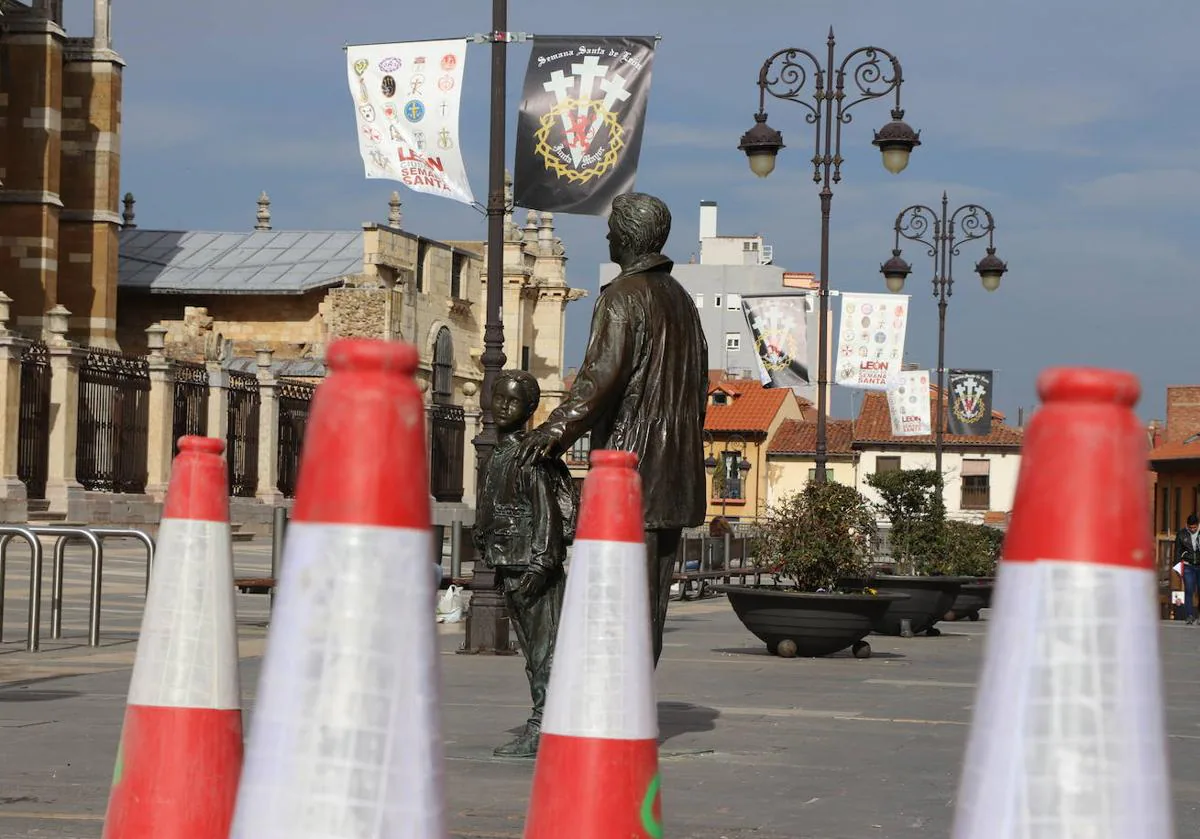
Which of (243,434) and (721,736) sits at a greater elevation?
(243,434)

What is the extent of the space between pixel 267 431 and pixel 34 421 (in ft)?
31.4

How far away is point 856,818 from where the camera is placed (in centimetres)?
680

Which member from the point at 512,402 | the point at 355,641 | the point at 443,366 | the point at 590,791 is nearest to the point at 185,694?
the point at 590,791

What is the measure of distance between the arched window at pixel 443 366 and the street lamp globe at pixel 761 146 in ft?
133

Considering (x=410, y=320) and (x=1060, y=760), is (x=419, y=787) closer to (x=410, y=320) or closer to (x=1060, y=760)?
(x=1060, y=760)

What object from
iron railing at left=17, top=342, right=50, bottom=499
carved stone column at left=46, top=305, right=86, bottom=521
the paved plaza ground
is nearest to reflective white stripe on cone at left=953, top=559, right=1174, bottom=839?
the paved plaza ground

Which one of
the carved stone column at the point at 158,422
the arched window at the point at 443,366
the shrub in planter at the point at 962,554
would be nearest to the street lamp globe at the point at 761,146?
the shrub in planter at the point at 962,554

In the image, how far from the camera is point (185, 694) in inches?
160

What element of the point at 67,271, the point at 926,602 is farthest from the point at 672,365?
the point at 67,271

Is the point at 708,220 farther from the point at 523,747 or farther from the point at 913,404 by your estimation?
the point at 523,747

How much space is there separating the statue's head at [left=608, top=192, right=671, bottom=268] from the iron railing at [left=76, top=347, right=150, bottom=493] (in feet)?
96.0

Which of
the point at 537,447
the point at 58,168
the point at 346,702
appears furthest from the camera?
the point at 58,168

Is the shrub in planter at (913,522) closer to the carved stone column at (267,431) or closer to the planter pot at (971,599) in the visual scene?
the planter pot at (971,599)

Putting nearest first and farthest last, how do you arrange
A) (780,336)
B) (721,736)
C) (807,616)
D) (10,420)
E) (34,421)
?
(721,736) < (807,616) < (780,336) < (10,420) < (34,421)
